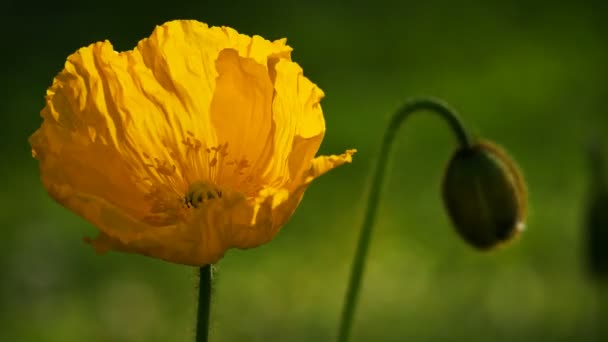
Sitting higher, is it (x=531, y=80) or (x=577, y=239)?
(x=531, y=80)

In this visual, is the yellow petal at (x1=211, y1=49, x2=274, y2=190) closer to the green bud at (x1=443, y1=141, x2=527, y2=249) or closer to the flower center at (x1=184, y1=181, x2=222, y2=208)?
the flower center at (x1=184, y1=181, x2=222, y2=208)

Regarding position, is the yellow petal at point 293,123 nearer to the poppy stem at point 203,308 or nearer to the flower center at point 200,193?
the flower center at point 200,193

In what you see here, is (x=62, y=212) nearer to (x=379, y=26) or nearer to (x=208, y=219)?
(x=379, y=26)

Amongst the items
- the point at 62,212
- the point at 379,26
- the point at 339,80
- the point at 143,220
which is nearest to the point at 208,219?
the point at 143,220

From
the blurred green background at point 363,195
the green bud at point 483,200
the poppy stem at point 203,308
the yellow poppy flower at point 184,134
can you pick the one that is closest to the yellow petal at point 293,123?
the yellow poppy flower at point 184,134

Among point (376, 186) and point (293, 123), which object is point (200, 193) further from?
point (376, 186)

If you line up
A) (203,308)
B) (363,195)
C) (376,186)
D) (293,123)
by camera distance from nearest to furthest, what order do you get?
(203,308) < (293,123) < (376,186) < (363,195)

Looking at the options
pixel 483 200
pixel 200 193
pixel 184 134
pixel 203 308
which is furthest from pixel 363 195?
pixel 203 308
